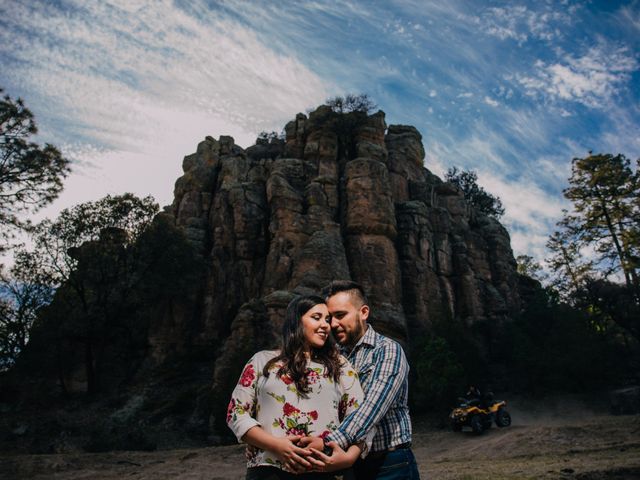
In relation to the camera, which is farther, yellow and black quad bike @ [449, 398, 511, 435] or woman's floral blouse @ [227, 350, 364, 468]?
yellow and black quad bike @ [449, 398, 511, 435]

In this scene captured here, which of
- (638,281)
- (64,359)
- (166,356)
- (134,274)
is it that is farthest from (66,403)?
(638,281)

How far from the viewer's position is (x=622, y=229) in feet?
85.5

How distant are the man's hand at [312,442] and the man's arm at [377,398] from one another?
57 millimetres

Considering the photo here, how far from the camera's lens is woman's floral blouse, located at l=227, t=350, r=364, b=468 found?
261cm

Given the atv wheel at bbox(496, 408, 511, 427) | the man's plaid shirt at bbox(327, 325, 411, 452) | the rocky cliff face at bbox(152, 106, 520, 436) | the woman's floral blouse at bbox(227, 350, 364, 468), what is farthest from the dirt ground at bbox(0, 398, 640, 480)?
the rocky cliff face at bbox(152, 106, 520, 436)

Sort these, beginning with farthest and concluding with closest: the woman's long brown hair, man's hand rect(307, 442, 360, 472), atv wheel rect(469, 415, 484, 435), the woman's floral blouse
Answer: atv wheel rect(469, 415, 484, 435) → the woman's long brown hair → the woman's floral blouse → man's hand rect(307, 442, 360, 472)

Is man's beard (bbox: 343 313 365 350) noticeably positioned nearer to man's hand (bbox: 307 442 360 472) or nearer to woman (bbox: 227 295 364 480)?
woman (bbox: 227 295 364 480)

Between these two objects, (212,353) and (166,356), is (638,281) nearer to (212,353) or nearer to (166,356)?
(212,353)

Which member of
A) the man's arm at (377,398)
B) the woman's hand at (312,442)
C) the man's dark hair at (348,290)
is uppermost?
the man's dark hair at (348,290)

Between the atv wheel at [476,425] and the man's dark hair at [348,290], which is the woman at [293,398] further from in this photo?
the atv wheel at [476,425]

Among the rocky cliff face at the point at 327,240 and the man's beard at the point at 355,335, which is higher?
the rocky cliff face at the point at 327,240

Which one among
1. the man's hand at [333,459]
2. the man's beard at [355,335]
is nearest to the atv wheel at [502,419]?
the man's beard at [355,335]

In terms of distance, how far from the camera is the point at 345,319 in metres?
3.21

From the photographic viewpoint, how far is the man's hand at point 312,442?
96.6 inches
